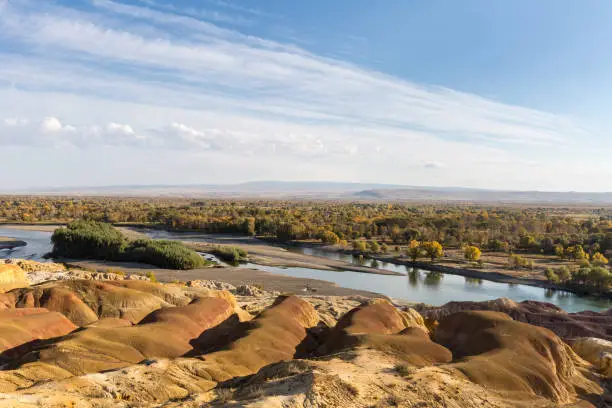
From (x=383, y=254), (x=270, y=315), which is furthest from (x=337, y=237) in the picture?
(x=270, y=315)

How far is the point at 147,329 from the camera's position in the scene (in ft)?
63.3

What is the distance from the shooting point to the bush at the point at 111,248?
5834 centimetres

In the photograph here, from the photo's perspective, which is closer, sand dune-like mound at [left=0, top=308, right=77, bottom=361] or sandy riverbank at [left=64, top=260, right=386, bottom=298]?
sand dune-like mound at [left=0, top=308, right=77, bottom=361]

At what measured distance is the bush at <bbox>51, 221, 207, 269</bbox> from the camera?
58344 millimetres

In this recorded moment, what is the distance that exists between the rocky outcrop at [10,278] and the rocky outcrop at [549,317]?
2591 cm

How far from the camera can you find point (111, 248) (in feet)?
203

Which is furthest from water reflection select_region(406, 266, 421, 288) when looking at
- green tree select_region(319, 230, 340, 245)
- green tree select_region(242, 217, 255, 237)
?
green tree select_region(242, 217, 255, 237)

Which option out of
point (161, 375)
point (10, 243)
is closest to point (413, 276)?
point (161, 375)

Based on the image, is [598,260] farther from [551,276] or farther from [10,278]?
[10,278]

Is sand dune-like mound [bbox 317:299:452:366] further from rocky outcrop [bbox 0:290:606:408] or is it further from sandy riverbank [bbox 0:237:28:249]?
sandy riverbank [bbox 0:237:28:249]

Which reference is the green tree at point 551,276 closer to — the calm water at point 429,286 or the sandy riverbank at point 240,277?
the calm water at point 429,286

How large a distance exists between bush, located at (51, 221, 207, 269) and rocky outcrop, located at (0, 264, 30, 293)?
27.4m

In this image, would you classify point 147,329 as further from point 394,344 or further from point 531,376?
point 531,376

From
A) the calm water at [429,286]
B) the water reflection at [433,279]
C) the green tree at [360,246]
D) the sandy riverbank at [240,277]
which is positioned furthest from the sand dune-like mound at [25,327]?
the green tree at [360,246]
